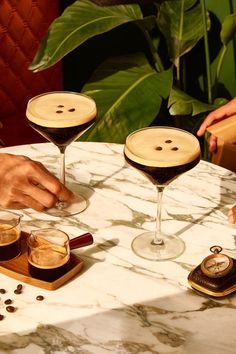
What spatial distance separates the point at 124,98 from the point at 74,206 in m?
1.28

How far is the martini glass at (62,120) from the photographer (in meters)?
1.64

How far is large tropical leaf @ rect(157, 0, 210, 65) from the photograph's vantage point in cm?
328

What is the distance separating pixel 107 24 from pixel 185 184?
1347 mm

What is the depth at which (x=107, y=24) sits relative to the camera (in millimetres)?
2975

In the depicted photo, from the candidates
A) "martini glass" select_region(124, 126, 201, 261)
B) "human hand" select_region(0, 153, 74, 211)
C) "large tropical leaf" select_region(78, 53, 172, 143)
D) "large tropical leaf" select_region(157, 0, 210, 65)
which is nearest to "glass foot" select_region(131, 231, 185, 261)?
"martini glass" select_region(124, 126, 201, 261)

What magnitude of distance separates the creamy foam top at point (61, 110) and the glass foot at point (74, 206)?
223 millimetres

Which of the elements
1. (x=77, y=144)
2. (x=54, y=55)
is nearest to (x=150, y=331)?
(x=77, y=144)

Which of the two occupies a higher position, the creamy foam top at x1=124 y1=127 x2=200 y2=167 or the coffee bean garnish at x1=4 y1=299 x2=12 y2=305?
the creamy foam top at x1=124 y1=127 x2=200 y2=167

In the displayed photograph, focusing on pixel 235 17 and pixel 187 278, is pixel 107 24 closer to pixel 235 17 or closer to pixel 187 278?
pixel 235 17

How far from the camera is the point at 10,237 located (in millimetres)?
1507

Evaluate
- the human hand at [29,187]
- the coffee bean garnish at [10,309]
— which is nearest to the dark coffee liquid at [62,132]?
the human hand at [29,187]

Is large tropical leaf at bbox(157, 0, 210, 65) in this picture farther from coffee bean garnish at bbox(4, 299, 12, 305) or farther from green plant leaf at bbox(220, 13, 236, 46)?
coffee bean garnish at bbox(4, 299, 12, 305)

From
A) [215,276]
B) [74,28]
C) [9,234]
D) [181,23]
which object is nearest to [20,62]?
[74,28]

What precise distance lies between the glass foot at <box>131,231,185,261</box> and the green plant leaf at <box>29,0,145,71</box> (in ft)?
4.42
